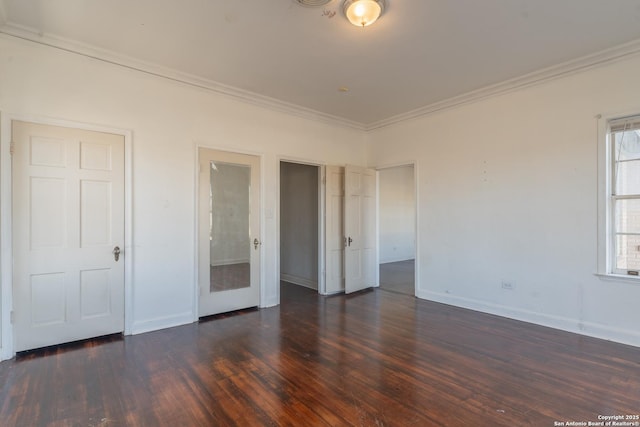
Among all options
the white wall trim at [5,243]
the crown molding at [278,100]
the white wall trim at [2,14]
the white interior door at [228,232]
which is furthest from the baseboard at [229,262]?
the white wall trim at [2,14]

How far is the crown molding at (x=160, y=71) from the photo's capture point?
3.04 meters

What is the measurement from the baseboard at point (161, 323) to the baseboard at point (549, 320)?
11.5 ft

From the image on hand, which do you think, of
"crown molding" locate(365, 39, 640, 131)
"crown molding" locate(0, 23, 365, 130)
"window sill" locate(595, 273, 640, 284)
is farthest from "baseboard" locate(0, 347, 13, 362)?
"window sill" locate(595, 273, 640, 284)

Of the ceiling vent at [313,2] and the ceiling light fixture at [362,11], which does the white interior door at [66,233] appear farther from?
the ceiling light fixture at [362,11]

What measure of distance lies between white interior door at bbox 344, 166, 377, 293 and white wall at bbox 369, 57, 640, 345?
3.32 ft

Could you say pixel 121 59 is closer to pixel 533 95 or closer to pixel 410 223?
pixel 533 95

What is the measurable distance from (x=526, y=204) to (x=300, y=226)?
3.75 metres

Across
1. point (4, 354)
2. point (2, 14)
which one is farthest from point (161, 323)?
point (2, 14)

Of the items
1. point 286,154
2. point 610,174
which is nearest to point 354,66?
point 286,154

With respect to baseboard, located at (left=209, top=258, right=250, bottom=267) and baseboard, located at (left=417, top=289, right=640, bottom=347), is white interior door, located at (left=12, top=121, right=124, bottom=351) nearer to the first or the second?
baseboard, located at (left=209, top=258, right=250, bottom=267)

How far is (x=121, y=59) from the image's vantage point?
3482mm

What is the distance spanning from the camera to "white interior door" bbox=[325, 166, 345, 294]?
5.49 m

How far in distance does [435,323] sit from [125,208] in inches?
151

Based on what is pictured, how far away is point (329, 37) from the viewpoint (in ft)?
10.1
